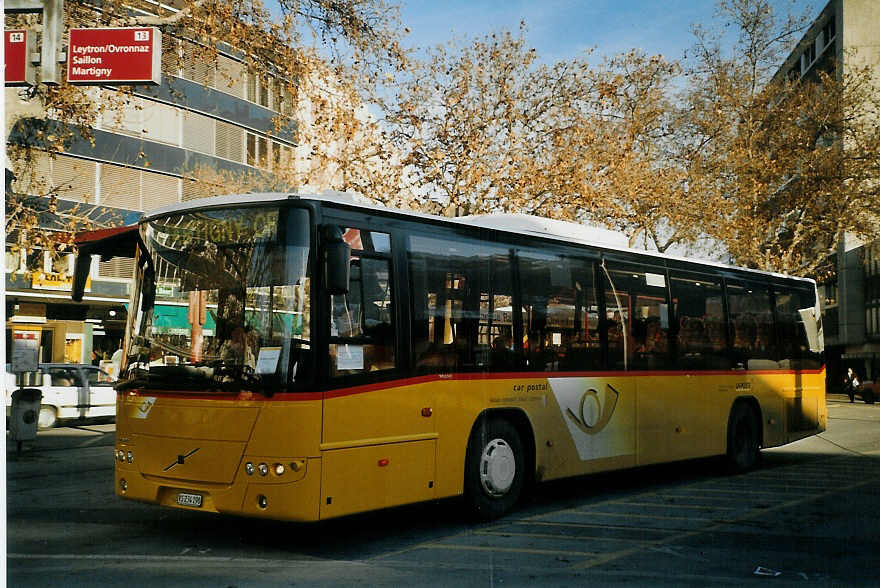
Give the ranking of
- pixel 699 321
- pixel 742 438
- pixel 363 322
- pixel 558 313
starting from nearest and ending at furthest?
pixel 363 322
pixel 558 313
pixel 699 321
pixel 742 438

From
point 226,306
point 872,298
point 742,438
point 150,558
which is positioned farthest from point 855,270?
point 150,558

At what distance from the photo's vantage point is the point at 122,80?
1242 centimetres

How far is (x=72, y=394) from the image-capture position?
74.1ft

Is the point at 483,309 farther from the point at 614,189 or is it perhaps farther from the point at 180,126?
the point at 180,126

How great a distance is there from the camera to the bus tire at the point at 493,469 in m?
9.30

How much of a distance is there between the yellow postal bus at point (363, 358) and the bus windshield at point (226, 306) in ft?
0.05

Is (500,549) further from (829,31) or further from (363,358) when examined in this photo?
(829,31)

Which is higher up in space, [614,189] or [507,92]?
[507,92]

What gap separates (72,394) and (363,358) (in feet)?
54.3

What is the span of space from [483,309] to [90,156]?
27.6 metres

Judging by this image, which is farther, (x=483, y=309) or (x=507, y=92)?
(x=507, y=92)

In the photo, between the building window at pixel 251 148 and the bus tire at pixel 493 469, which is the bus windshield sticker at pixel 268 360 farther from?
the building window at pixel 251 148

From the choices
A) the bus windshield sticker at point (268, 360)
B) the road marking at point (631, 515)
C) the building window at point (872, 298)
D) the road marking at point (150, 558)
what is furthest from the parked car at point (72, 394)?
the building window at point (872, 298)

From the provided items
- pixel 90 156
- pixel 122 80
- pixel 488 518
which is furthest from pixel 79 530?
pixel 90 156
